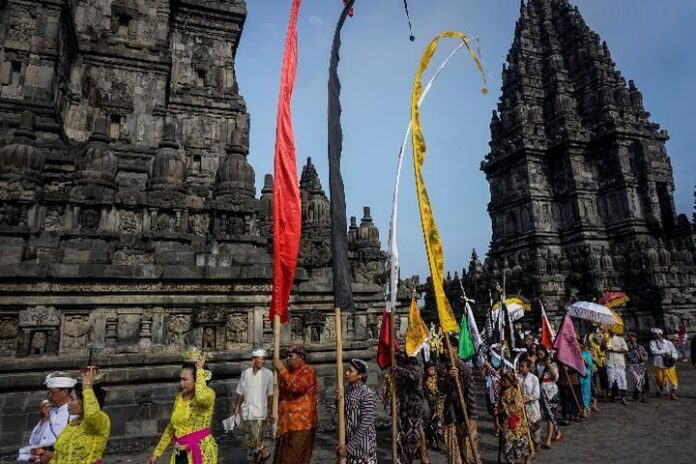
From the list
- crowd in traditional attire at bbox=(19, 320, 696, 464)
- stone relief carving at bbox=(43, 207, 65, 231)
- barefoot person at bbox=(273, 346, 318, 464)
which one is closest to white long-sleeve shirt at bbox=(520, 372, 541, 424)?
crowd in traditional attire at bbox=(19, 320, 696, 464)

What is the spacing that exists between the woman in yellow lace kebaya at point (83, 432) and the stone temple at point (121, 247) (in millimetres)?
4972

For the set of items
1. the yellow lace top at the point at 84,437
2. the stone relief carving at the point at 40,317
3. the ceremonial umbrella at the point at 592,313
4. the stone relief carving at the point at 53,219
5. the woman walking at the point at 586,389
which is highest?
the stone relief carving at the point at 53,219

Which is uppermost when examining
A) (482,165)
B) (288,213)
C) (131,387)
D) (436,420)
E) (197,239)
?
(482,165)

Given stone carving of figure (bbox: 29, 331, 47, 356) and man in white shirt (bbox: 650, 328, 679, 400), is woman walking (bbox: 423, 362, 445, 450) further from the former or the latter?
man in white shirt (bbox: 650, 328, 679, 400)

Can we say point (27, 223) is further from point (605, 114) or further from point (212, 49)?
point (605, 114)

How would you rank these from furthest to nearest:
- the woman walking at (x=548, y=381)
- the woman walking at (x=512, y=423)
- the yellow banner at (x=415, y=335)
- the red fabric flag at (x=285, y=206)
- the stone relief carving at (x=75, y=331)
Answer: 1. the stone relief carving at (x=75, y=331)
2. the woman walking at (x=548, y=381)
3. the yellow banner at (x=415, y=335)
4. the woman walking at (x=512, y=423)
5. the red fabric flag at (x=285, y=206)

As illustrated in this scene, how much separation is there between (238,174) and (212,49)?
15.6 meters

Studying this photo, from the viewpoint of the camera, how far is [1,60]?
16078mm

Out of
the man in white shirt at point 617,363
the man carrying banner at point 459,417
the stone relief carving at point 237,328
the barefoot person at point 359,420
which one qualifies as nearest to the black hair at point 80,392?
the barefoot person at point 359,420

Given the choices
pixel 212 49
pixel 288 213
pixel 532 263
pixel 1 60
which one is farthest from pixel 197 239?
pixel 532 263

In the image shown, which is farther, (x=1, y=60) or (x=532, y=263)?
(x=532, y=263)

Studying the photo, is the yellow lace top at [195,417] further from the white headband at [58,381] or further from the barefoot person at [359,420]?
the barefoot person at [359,420]

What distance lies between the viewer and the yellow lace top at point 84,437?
12.8ft

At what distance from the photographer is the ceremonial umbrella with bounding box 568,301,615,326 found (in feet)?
35.9
